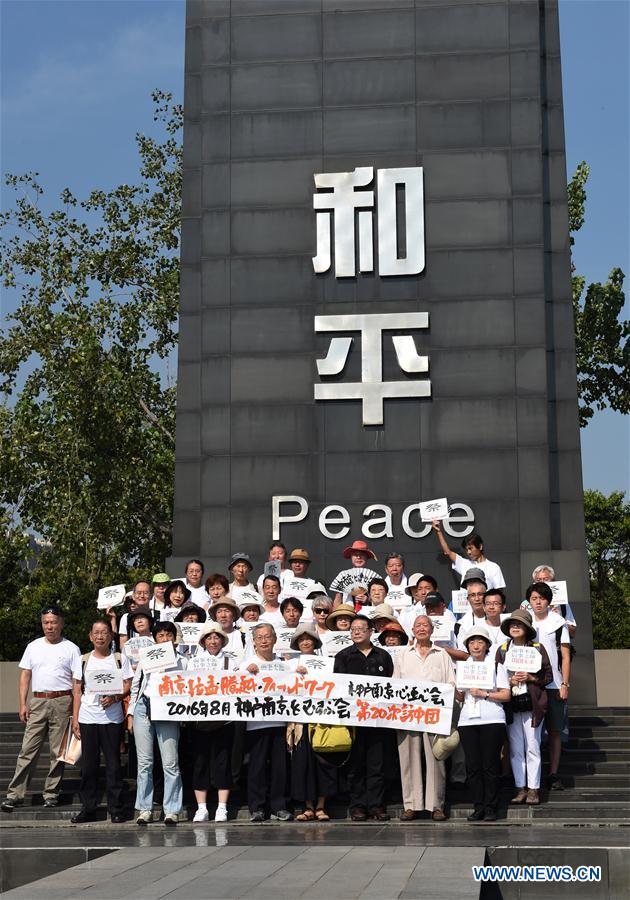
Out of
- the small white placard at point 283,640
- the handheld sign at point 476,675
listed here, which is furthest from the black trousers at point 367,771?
the small white placard at point 283,640

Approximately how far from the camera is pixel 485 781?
13000mm

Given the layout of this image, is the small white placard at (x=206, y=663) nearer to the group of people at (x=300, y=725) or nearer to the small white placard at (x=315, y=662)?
the group of people at (x=300, y=725)

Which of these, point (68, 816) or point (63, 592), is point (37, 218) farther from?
point (68, 816)

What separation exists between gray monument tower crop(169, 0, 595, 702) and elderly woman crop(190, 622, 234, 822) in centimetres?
548

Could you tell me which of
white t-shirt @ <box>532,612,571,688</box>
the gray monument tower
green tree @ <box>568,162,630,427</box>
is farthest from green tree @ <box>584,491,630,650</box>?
white t-shirt @ <box>532,612,571,688</box>

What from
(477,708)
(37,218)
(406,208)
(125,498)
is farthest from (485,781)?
(37,218)

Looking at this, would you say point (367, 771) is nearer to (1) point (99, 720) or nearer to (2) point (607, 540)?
(1) point (99, 720)

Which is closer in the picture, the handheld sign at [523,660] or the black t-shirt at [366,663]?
the handheld sign at [523,660]

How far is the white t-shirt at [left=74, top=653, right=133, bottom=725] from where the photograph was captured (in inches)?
547

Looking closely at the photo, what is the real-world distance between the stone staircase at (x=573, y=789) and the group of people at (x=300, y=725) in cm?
18

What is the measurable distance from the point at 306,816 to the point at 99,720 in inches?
92.5

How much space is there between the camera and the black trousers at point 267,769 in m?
13.3

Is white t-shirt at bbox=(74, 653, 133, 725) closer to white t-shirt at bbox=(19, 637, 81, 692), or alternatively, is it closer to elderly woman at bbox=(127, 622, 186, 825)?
elderly woman at bbox=(127, 622, 186, 825)

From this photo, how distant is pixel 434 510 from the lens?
18109 mm
